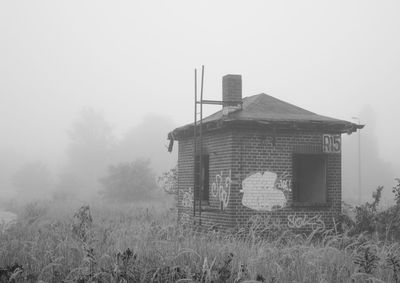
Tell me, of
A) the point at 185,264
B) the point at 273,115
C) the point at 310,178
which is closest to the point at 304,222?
the point at 310,178

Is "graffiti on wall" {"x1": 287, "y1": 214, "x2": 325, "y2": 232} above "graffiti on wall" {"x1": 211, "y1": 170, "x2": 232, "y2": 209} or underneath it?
underneath

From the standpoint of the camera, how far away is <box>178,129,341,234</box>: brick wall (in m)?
14.0

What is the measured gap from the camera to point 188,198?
54.2ft

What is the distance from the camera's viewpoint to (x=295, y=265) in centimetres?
770

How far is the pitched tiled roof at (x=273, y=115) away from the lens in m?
13.8

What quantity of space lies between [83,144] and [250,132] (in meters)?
62.5

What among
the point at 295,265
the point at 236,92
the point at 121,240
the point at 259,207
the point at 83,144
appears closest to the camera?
the point at 295,265

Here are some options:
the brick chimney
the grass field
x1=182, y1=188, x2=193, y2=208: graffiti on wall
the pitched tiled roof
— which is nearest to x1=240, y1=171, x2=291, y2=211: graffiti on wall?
the pitched tiled roof

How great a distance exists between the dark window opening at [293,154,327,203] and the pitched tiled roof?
1363 millimetres

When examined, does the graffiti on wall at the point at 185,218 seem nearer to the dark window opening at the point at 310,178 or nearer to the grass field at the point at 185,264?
the dark window opening at the point at 310,178

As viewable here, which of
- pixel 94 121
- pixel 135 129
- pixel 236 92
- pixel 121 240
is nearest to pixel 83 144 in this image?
pixel 94 121

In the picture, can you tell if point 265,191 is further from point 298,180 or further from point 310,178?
point 298,180

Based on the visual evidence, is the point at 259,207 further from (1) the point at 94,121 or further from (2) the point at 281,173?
(1) the point at 94,121

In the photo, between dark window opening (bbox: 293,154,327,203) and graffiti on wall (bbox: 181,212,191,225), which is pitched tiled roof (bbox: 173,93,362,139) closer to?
dark window opening (bbox: 293,154,327,203)
